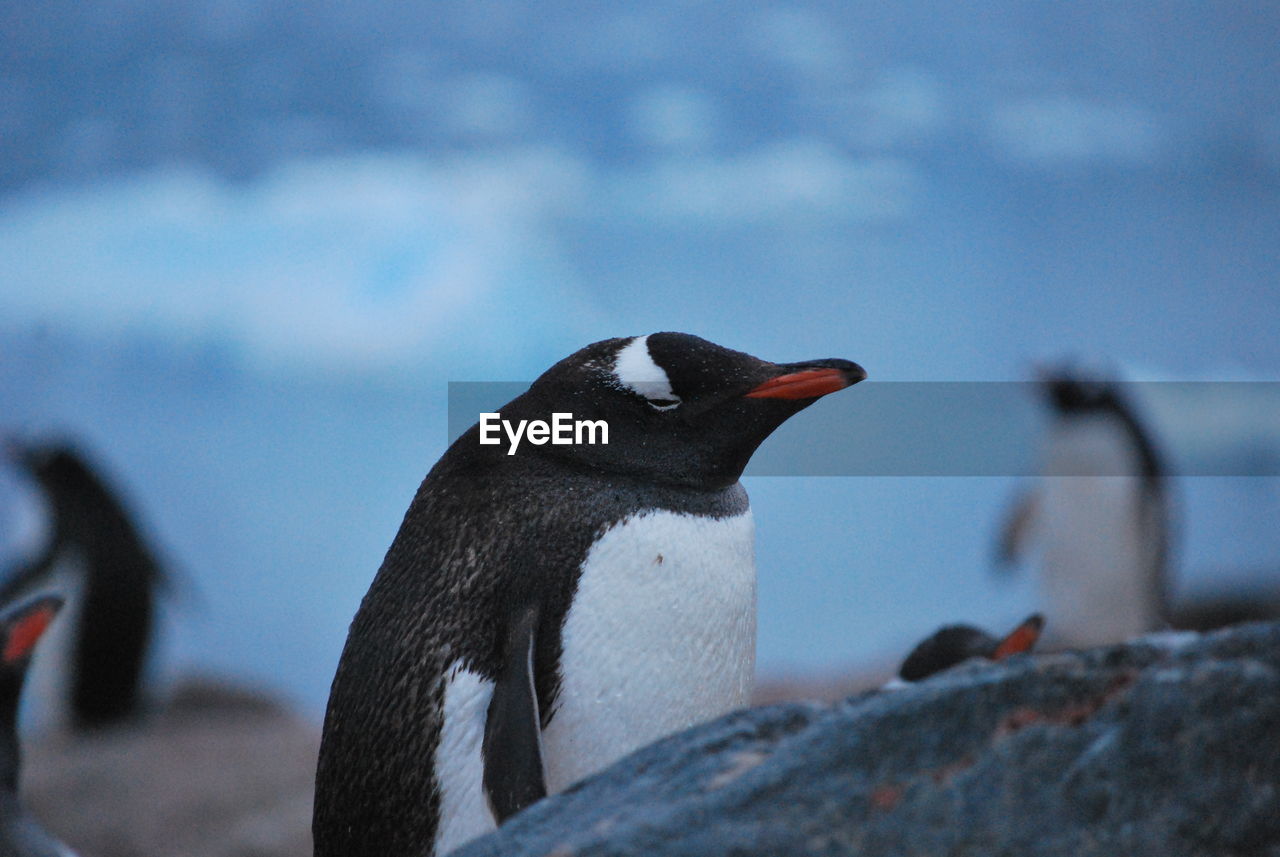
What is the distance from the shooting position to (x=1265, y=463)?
162 inches

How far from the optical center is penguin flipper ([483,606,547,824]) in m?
1.02

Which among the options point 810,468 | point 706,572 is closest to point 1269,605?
point 810,468

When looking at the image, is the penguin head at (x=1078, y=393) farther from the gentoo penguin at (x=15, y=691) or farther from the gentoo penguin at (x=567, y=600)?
the gentoo penguin at (x=15, y=691)

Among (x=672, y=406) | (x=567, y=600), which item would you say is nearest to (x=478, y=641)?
(x=567, y=600)

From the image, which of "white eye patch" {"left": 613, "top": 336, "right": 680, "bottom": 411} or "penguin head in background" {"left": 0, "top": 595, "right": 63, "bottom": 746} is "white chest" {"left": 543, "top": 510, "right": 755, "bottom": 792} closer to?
"white eye patch" {"left": 613, "top": 336, "right": 680, "bottom": 411}

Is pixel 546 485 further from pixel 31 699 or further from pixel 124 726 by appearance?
pixel 31 699

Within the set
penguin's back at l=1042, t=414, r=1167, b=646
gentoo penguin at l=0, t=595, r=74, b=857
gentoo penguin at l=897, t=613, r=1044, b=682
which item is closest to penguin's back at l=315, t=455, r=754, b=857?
gentoo penguin at l=897, t=613, r=1044, b=682

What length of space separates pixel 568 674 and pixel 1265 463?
12.2 ft

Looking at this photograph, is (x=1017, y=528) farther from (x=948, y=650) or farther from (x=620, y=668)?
(x=620, y=668)

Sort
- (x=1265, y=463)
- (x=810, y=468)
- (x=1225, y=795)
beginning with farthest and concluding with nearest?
(x=1265, y=463)
(x=810, y=468)
(x=1225, y=795)

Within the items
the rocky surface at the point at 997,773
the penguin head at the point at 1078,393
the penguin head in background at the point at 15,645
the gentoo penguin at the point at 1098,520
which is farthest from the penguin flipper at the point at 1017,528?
the rocky surface at the point at 997,773

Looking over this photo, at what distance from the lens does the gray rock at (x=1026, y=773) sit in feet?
1.97

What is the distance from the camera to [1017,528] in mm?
4680

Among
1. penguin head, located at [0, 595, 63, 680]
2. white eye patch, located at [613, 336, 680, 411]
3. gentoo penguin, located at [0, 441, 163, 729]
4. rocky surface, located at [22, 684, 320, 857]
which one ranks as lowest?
rocky surface, located at [22, 684, 320, 857]
